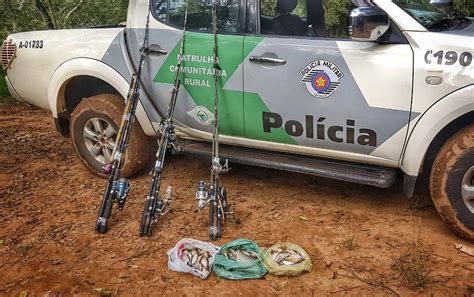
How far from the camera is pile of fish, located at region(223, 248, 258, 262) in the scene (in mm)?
2948

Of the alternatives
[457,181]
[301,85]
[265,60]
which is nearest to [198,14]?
[265,60]

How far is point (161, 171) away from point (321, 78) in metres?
1.36

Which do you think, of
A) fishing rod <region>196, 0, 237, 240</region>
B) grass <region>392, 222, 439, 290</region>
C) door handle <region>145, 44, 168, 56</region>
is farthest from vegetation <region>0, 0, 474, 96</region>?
fishing rod <region>196, 0, 237, 240</region>

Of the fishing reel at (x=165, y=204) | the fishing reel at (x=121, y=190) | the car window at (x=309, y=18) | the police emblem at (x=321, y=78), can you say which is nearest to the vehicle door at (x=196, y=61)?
the car window at (x=309, y=18)

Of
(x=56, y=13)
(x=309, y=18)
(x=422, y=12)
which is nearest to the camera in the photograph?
(x=422, y=12)

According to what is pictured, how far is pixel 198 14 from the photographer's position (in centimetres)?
373

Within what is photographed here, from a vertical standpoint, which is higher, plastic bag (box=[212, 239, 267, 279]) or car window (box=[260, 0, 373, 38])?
car window (box=[260, 0, 373, 38])

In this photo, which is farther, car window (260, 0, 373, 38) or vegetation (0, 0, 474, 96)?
vegetation (0, 0, 474, 96)

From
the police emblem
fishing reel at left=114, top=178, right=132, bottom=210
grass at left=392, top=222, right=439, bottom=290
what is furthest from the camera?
fishing reel at left=114, top=178, right=132, bottom=210

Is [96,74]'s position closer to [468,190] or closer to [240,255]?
[240,255]

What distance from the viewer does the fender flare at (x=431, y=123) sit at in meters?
2.87

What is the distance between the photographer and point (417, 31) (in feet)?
9.78

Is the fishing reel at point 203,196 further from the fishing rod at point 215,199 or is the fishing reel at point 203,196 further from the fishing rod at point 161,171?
the fishing rod at point 161,171

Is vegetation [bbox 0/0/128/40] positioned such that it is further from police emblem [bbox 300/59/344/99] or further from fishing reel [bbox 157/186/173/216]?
police emblem [bbox 300/59/344/99]
